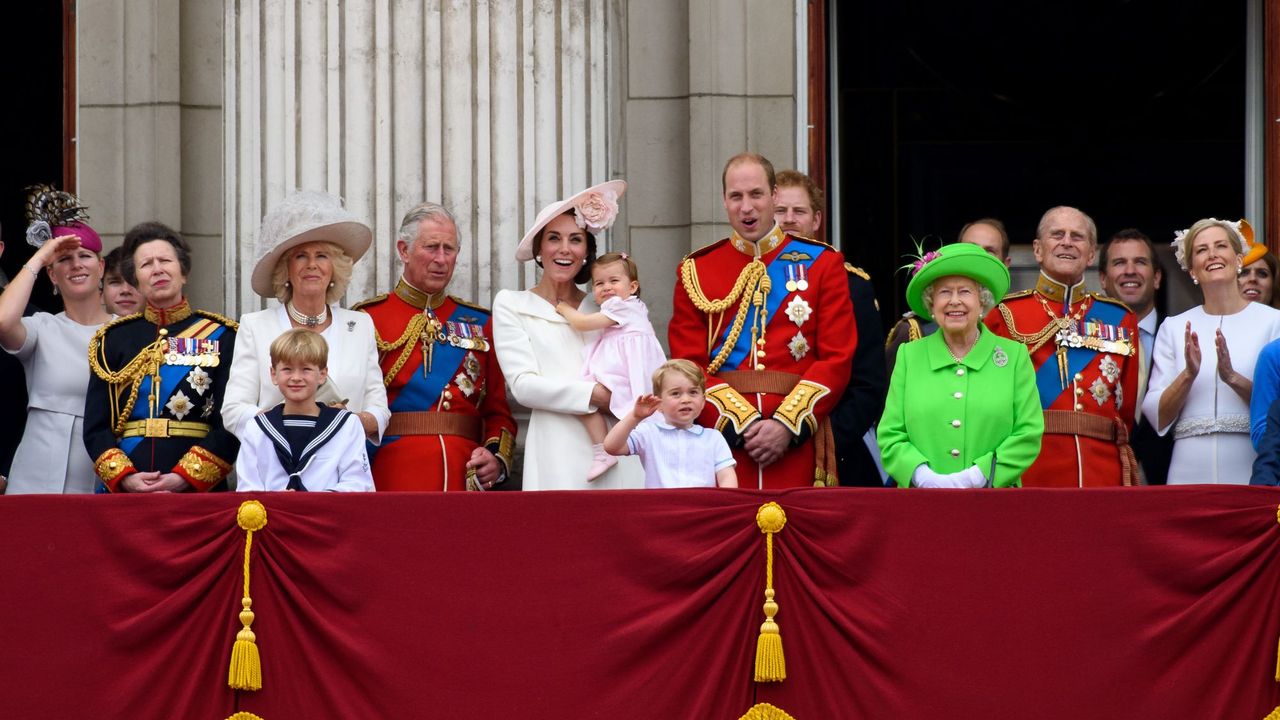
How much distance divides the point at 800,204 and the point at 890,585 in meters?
2.13

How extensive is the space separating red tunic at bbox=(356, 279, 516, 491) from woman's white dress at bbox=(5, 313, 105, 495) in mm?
1097

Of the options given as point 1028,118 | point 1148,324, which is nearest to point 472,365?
point 1148,324

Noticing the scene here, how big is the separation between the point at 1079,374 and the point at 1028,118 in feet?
19.0

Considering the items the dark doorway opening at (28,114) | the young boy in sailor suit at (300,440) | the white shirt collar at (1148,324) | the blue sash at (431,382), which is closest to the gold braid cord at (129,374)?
the young boy in sailor suit at (300,440)

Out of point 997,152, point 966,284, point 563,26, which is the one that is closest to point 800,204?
point 966,284

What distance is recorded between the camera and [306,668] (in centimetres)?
692

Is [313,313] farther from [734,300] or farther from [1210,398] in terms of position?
[1210,398]

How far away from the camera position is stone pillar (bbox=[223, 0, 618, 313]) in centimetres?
949

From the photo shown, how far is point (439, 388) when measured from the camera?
8.16 metres

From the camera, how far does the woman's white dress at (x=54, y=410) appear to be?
8.07 meters

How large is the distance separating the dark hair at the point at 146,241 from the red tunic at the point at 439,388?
27.9 inches

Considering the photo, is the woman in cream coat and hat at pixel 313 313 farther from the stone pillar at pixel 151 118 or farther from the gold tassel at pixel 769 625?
the gold tassel at pixel 769 625

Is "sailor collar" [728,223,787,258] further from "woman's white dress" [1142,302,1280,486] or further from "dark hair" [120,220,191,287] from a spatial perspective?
"dark hair" [120,220,191,287]

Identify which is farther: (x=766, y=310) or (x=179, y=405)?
(x=766, y=310)
